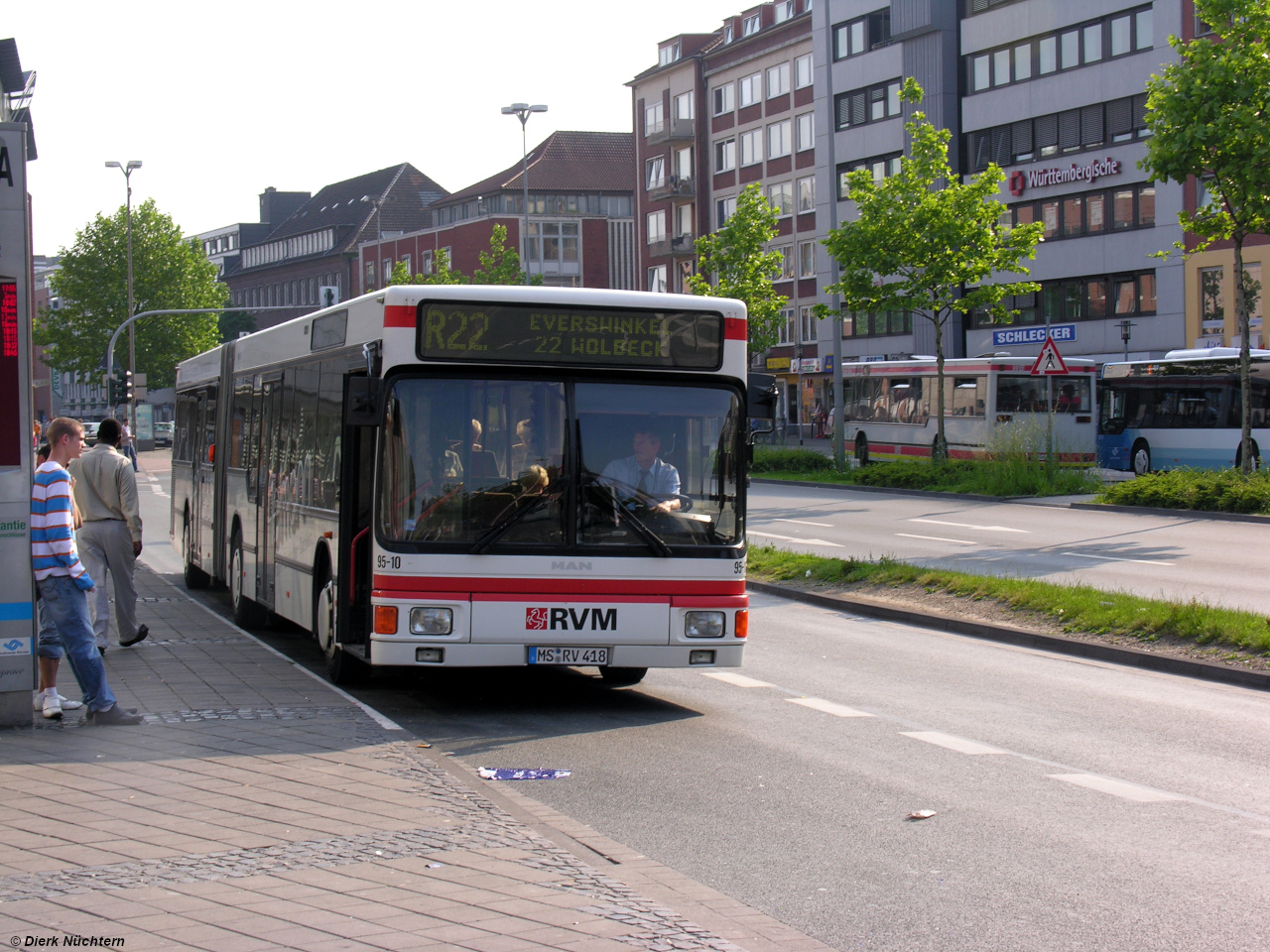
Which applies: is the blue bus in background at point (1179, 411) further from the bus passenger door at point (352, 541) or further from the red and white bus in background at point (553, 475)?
the bus passenger door at point (352, 541)

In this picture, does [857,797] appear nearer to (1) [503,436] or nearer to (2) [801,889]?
(2) [801,889]

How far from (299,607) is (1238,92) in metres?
19.6

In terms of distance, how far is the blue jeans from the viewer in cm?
836

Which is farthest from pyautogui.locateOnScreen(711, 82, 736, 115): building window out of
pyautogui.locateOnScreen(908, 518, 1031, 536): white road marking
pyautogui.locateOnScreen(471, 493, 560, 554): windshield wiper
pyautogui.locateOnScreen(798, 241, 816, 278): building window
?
pyautogui.locateOnScreen(471, 493, 560, 554): windshield wiper

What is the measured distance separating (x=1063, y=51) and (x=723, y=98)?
25.9 metres

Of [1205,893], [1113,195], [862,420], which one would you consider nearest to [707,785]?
[1205,893]

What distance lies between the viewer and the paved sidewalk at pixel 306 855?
475 centimetres

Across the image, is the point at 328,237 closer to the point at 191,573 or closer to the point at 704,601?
the point at 191,573

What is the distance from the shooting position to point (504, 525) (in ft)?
30.4

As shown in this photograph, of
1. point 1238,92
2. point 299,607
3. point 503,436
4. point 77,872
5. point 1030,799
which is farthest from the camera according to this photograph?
A: point 1238,92

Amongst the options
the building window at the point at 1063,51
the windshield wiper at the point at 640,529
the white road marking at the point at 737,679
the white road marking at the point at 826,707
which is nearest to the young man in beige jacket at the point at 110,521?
the windshield wiper at the point at 640,529

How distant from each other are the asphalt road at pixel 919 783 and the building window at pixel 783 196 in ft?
201

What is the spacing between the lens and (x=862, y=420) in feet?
151

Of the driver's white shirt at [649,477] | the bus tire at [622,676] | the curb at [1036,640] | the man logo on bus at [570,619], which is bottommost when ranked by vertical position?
the curb at [1036,640]
